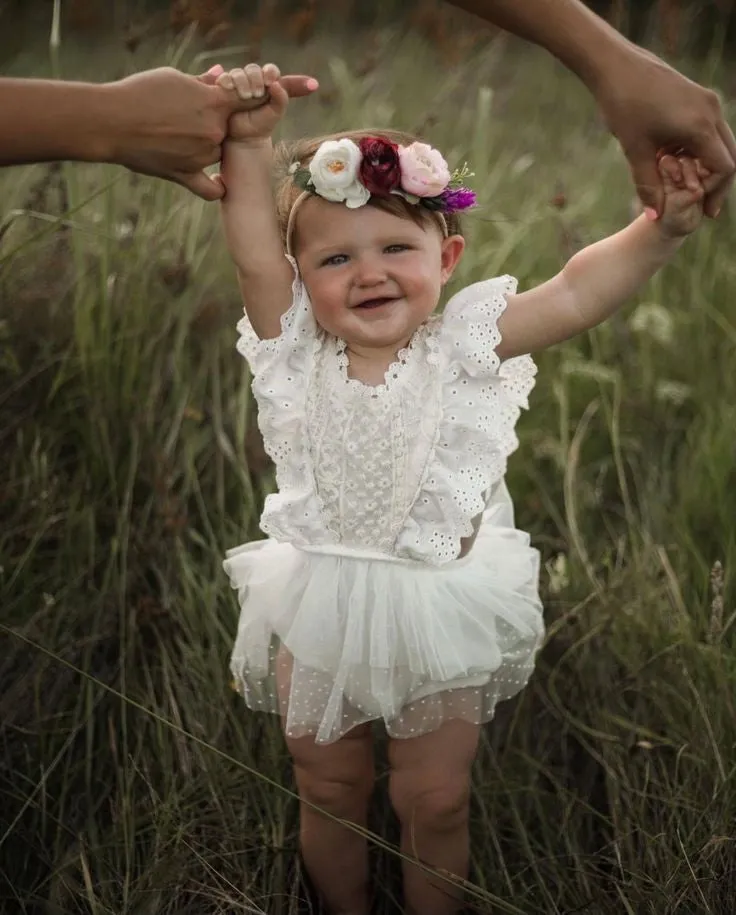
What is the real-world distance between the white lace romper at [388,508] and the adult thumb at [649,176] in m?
0.24

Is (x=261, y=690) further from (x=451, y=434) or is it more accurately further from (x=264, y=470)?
(x=264, y=470)

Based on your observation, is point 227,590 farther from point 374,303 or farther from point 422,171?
point 422,171

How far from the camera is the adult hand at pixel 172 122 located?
1514 millimetres

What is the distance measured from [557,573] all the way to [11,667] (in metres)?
1.15

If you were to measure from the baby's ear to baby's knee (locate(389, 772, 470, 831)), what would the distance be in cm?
81

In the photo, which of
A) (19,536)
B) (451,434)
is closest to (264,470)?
(19,536)

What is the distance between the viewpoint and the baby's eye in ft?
5.46

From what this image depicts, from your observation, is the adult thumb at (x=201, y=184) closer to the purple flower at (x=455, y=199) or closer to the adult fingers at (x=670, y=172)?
the purple flower at (x=455, y=199)

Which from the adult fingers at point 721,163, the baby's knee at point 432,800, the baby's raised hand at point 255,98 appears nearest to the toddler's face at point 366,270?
the baby's raised hand at point 255,98

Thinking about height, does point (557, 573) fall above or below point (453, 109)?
below

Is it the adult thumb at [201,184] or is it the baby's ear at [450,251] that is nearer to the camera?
the adult thumb at [201,184]

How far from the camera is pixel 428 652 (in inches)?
67.2

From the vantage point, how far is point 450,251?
5.84 feet

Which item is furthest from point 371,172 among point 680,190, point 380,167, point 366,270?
point 680,190
